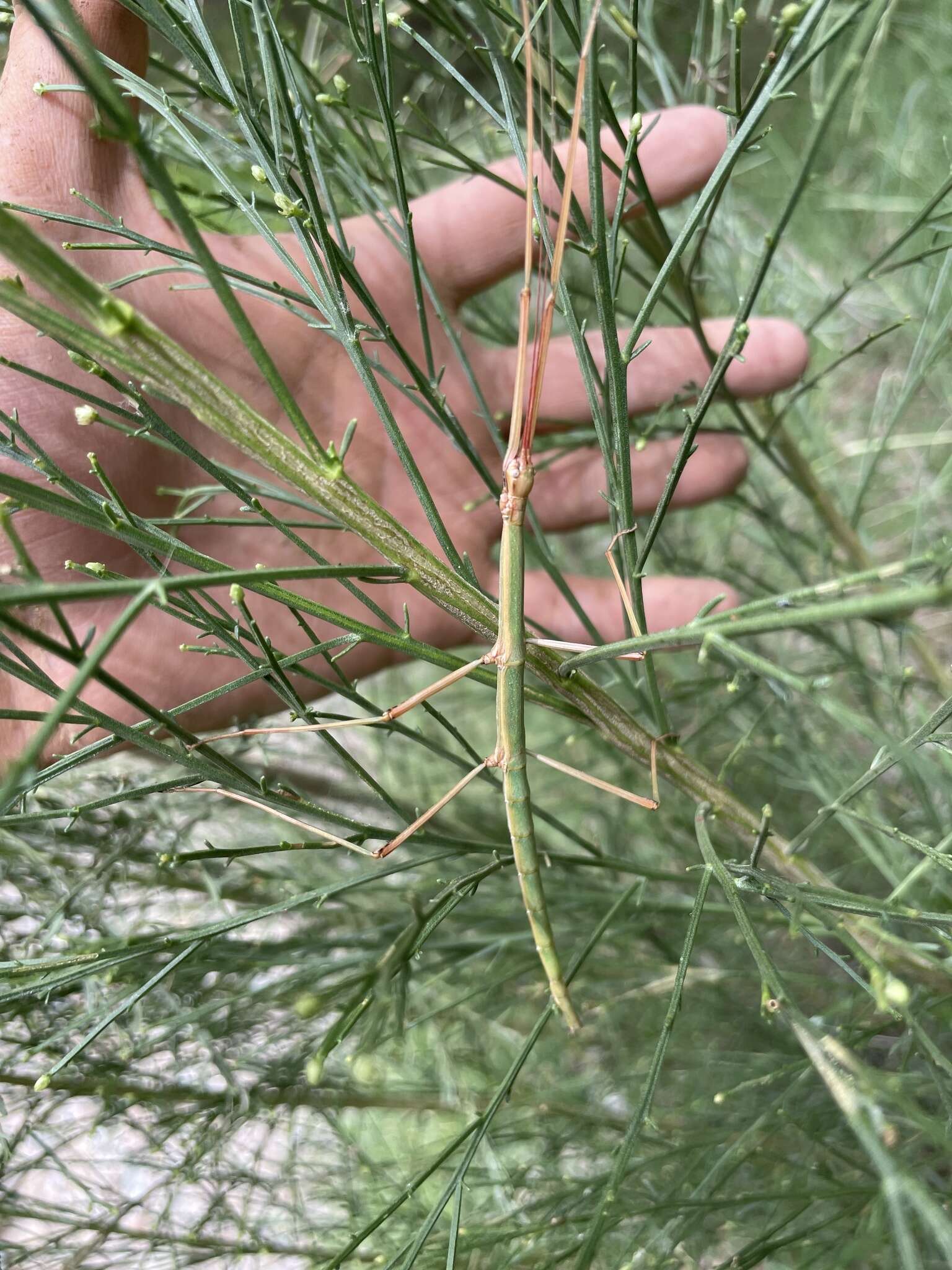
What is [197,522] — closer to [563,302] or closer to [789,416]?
[563,302]

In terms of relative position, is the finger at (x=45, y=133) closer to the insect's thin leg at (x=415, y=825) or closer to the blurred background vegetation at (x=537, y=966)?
the blurred background vegetation at (x=537, y=966)

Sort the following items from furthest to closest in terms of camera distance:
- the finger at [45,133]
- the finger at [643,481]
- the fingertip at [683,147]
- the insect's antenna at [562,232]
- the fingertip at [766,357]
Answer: the finger at [643,481] → the fingertip at [766,357] → the fingertip at [683,147] → the finger at [45,133] → the insect's antenna at [562,232]

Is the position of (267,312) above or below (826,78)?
below

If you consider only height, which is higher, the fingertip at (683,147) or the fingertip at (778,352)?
the fingertip at (683,147)

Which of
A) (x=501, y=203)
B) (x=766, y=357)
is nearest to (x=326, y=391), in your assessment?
(x=501, y=203)

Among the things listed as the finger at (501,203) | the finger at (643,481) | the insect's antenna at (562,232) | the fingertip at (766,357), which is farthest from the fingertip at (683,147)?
the insect's antenna at (562,232)

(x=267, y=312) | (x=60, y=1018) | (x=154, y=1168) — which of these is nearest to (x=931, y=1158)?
(x=154, y=1168)
